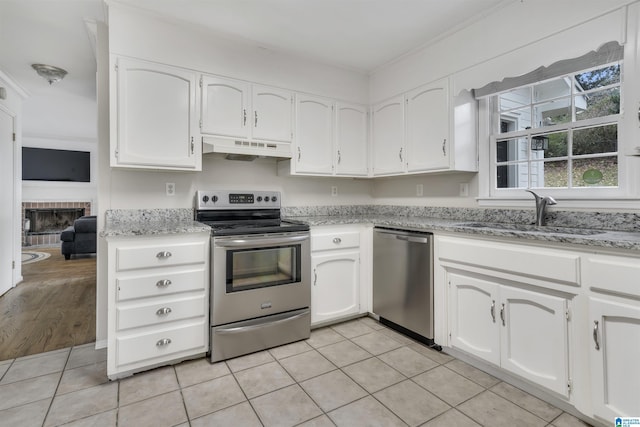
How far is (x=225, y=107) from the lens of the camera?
2.53 m

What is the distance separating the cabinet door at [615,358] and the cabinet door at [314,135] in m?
2.14

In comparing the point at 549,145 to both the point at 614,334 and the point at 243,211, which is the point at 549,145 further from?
the point at 243,211

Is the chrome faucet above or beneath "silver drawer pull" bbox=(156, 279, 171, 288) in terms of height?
above

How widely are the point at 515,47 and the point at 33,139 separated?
8850 millimetres

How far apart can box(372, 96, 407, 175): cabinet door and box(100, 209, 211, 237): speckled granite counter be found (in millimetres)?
1751

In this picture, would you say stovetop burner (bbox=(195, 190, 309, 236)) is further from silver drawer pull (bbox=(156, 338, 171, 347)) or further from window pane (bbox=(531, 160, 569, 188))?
window pane (bbox=(531, 160, 569, 188))

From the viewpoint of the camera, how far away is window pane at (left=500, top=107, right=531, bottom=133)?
2.48m

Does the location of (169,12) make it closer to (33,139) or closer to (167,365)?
(167,365)

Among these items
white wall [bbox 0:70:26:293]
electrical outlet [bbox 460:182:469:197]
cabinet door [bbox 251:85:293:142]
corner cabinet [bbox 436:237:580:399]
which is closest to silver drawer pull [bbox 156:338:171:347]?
cabinet door [bbox 251:85:293:142]

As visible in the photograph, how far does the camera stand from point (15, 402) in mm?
1727

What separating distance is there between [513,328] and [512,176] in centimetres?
127

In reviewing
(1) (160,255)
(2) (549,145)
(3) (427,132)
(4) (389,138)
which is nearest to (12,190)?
(1) (160,255)

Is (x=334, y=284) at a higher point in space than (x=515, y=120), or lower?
lower

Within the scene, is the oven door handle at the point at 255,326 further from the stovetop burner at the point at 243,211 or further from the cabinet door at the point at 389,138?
the cabinet door at the point at 389,138
